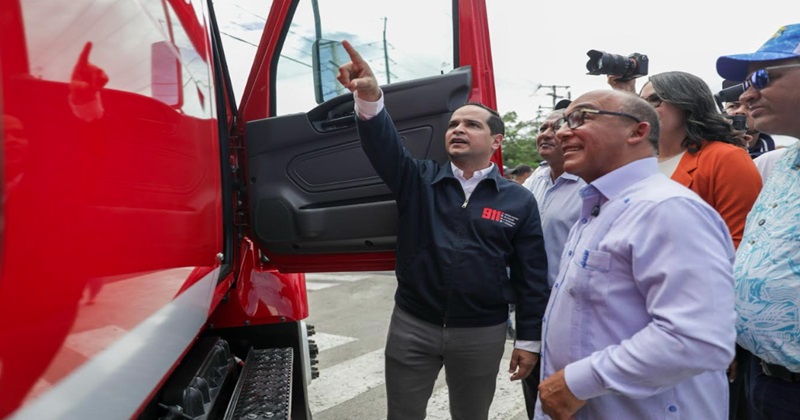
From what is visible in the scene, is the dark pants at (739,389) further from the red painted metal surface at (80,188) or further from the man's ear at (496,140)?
the red painted metal surface at (80,188)

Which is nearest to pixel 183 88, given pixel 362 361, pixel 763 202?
pixel 763 202

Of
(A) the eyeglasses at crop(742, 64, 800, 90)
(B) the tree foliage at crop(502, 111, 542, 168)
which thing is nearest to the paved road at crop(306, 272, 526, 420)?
(A) the eyeglasses at crop(742, 64, 800, 90)

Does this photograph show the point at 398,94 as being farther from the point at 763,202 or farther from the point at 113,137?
the point at 113,137

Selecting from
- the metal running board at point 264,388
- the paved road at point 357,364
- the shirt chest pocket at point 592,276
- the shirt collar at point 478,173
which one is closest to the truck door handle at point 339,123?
the shirt collar at point 478,173

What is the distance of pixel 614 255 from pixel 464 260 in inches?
40.6

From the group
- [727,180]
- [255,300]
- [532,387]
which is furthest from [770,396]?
[255,300]

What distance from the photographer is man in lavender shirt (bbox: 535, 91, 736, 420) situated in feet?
4.97

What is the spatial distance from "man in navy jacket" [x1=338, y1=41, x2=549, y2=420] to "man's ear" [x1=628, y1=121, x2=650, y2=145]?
36.8 inches

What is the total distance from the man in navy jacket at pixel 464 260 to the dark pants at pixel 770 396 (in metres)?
0.82

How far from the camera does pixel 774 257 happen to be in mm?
1874

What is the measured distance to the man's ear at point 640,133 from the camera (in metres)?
1.80

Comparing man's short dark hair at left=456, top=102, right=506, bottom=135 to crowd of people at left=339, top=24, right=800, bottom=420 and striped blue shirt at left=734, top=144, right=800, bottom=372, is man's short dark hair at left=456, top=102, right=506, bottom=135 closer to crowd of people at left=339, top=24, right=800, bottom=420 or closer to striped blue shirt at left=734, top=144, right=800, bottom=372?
crowd of people at left=339, top=24, right=800, bottom=420

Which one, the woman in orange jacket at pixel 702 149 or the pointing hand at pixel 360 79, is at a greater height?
the pointing hand at pixel 360 79

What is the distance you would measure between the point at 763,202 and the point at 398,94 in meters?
1.51
